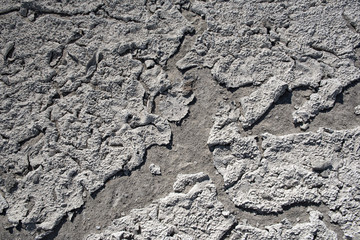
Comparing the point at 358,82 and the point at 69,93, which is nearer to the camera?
the point at 358,82

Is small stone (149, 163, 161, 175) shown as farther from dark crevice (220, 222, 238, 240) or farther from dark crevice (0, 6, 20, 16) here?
dark crevice (0, 6, 20, 16)

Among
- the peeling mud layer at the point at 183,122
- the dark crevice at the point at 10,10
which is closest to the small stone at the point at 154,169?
the peeling mud layer at the point at 183,122

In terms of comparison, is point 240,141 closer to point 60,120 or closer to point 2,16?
point 60,120

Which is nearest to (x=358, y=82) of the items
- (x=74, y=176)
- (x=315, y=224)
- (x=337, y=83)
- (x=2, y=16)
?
(x=337, y=83)

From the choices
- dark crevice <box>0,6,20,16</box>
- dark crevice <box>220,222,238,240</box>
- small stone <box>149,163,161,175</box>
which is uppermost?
dark crevice <box>0,6,20,16</box>

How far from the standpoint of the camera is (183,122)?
115 centimetres

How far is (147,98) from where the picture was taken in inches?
46.4

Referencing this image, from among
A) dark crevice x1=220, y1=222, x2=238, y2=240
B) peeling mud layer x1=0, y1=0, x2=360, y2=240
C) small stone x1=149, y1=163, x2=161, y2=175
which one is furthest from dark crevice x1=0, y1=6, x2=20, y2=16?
dark crevice x1=220, y1=222, x2=238, y2=240

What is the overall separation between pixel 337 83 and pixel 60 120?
0.93 metres

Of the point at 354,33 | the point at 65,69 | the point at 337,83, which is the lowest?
the point at 337,83

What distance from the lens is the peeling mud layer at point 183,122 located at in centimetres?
104

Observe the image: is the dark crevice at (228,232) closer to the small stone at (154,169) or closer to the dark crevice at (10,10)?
the small stone at (154,169)

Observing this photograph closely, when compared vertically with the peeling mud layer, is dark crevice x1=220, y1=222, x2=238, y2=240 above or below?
below

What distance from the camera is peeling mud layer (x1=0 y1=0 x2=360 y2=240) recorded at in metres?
1.04
